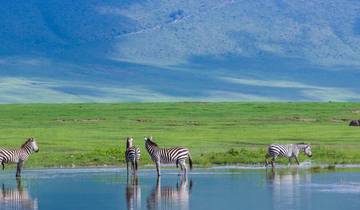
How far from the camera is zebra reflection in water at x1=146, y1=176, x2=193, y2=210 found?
18.7 meters

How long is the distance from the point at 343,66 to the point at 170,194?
130m

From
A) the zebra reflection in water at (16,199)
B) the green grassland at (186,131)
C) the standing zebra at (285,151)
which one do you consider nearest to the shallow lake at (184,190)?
the zebra reflection in water at (16,199)

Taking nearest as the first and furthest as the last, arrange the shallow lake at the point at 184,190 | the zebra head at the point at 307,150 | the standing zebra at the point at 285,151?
the shallow lake at the point at 184,190
the standing zebra at the point at 285,151
the zebra head at the point at 307,150

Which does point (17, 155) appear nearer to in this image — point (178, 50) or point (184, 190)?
point (184, 190)

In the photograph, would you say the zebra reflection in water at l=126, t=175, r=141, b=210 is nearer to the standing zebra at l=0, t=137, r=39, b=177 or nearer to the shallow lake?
the shallow lake

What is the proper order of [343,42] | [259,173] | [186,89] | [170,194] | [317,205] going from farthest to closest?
[343,42] → [186,89] → [259,173] → [170,194] → [317,205]

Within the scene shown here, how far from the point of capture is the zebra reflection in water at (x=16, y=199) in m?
18.9

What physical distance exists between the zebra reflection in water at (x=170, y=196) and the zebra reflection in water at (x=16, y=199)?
6.51 feet

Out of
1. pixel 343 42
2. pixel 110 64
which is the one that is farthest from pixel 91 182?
pixel 343 42

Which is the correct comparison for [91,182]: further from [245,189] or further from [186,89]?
[186,89]

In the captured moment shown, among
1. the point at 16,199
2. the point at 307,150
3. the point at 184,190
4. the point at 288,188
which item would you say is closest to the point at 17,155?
the point at 16,199

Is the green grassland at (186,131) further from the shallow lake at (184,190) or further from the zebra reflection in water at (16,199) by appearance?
the zebra reflection in water at (16,199)

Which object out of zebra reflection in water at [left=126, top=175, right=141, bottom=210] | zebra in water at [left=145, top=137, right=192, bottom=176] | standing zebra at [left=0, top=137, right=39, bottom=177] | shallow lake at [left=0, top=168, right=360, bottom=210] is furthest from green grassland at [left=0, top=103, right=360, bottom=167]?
zebra reflection in water at [left=126, top=175, right=141, bottom=210]

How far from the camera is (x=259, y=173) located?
2580cm
